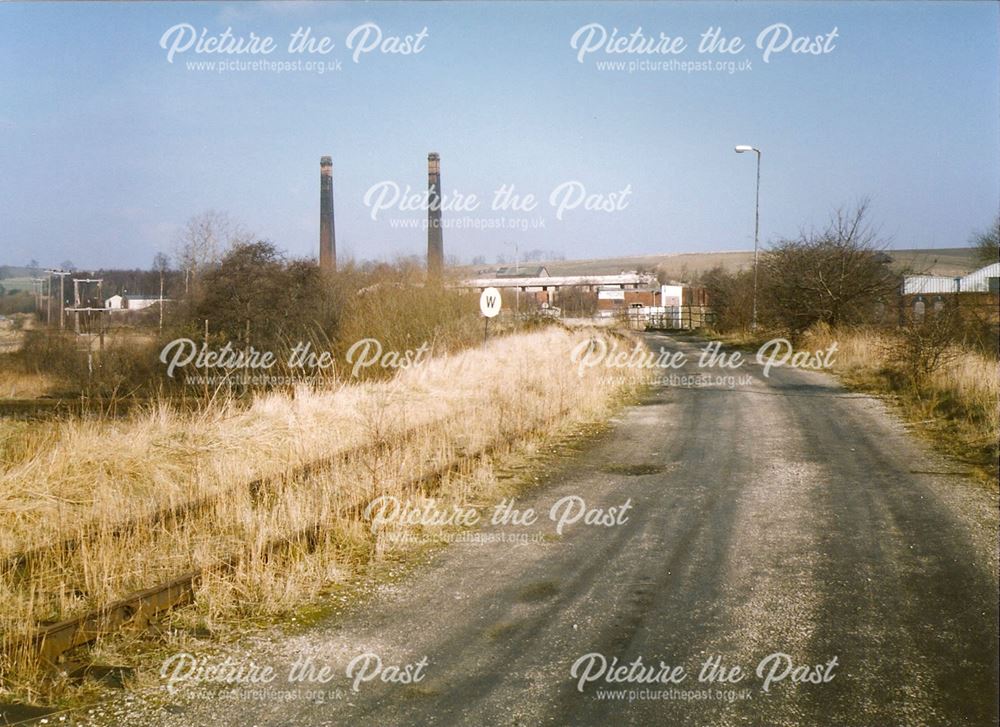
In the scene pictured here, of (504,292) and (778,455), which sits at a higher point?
(504,292)

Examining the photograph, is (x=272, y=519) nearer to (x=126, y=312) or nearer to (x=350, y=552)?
(x=350, y=552)

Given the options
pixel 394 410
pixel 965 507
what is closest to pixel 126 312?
pixel 394 410

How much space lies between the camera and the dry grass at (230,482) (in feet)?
17.6

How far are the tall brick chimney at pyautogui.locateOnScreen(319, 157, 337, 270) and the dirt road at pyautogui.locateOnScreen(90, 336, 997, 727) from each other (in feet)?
125

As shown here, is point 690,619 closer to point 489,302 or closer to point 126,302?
point 489,302

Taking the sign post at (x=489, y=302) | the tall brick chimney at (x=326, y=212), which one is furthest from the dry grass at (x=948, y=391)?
the tall brick chimney at (x=326, y=212)

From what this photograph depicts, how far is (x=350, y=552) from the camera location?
20.6 feet

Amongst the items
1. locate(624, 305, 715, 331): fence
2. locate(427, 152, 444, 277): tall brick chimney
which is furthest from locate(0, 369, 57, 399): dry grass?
locate(624, 305, 715, 331): fence

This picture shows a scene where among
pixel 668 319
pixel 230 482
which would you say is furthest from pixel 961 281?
pixel 230 482

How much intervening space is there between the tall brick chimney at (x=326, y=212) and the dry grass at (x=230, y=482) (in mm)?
31598

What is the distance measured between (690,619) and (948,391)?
11.0 metres

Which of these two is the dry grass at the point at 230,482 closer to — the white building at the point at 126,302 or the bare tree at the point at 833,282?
the bare tree at the point at 833,282

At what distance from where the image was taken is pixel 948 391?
1369 centimetres

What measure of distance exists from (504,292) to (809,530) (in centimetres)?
3454
